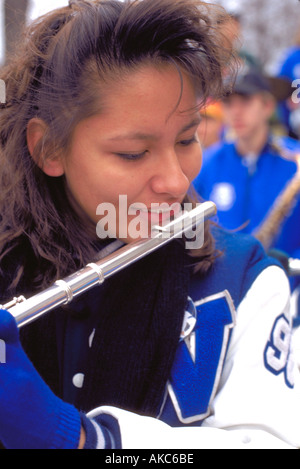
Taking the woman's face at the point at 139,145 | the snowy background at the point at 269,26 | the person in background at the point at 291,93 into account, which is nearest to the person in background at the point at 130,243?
the woman's face at the point at 139,145

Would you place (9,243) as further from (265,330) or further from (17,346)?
(265,330)

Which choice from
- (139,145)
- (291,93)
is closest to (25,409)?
(139,145)

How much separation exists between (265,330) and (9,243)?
2.03 feet

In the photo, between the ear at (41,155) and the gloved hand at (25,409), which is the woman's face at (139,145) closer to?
the ear at (41,155)

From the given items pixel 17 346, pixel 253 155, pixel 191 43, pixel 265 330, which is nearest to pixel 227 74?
pixel 191 43

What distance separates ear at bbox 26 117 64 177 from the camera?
1152mm

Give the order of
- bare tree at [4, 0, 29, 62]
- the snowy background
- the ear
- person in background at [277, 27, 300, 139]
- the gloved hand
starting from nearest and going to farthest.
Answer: the gloved hand → the ear → bare tree at [4, 0, 29, 62] → person in background at [277, 27, 300, 139] → the snowy background

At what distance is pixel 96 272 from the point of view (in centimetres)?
98

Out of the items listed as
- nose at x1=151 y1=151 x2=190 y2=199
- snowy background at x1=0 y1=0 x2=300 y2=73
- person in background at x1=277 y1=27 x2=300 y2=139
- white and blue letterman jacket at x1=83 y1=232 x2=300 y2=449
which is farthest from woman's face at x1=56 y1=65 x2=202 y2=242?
snowy background at x1=0 y1=0 x2=300 y2=73

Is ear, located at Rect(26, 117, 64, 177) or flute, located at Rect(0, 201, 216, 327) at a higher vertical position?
ear, located at Rect(26, 117, 64, 177)

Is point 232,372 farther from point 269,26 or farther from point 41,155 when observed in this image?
point 269,26

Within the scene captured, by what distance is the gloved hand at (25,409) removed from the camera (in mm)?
810

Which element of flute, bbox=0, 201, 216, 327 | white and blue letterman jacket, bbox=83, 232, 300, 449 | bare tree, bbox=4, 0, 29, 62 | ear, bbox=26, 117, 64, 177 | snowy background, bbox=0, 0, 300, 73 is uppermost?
snowy background, bbox=0, 0, 300, 73

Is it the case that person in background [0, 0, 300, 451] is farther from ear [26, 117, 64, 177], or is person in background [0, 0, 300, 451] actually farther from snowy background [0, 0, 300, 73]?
snowy background [0, 0, 300, 73]
